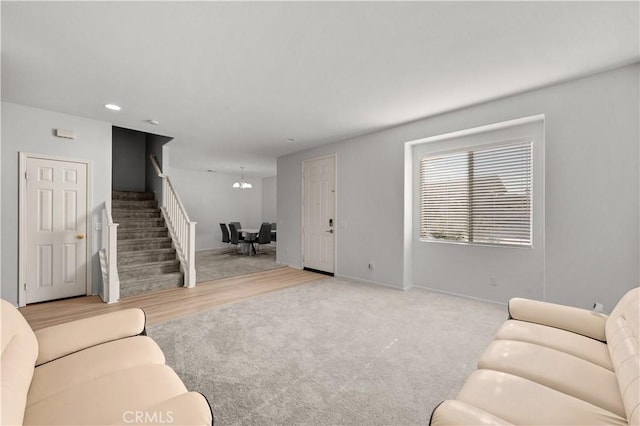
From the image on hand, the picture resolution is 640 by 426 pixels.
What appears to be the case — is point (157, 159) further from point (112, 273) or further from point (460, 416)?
point (460, 416)

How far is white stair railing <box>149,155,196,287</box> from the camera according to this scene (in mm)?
4773

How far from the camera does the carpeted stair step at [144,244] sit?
497 cm

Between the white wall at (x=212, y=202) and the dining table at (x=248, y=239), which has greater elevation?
the white wall at (x=212, y=202)

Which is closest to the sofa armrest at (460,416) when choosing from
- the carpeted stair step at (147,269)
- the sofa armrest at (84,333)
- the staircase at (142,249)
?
the sofa armrest at (84,333)

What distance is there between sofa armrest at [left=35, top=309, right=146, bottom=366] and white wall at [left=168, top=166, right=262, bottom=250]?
25.1 ft

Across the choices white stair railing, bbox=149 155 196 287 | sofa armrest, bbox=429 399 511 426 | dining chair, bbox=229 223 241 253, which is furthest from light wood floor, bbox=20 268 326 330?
sofa armrest, bbox=429 399 511 426

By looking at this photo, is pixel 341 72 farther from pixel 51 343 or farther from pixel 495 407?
pixel 51 343

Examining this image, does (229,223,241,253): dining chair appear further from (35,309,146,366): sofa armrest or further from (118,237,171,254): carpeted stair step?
(35,309,146,366): sofa armrest

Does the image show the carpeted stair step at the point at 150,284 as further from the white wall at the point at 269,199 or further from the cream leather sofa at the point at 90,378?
the white wall at the point at 269,199

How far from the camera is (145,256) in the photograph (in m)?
4.95

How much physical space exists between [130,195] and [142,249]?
6.02ft

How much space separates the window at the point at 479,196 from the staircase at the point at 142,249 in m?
4.44

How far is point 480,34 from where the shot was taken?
7.27 ft

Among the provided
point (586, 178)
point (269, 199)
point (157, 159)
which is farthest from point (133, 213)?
point (586, 178)
